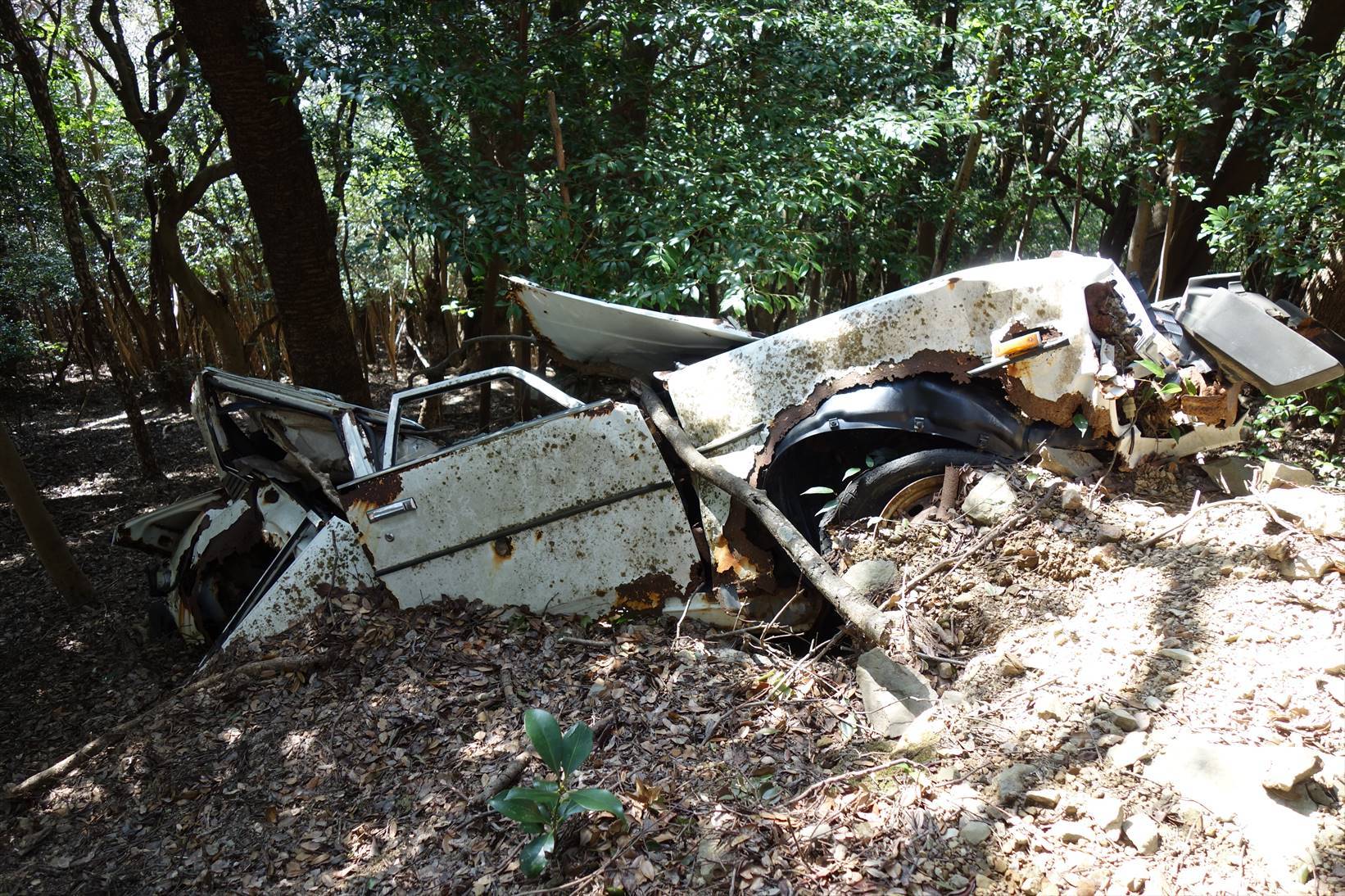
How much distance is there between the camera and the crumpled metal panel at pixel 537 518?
412 cm

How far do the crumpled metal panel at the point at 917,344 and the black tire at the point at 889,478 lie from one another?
16.2 inches

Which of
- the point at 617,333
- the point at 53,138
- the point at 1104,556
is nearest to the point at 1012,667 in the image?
the point at 1104,556

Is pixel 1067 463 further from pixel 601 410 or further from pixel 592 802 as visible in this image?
pixel 592 802

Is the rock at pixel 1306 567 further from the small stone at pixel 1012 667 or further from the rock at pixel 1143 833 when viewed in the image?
the rock at pixel 1143 833

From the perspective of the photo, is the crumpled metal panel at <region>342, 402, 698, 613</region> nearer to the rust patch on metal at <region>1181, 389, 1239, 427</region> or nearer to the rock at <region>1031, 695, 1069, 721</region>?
the rock at <region>1031, 695, 1069, 721</region>

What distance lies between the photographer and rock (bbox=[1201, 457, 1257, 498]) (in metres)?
4.09

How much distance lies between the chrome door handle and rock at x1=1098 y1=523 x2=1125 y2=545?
10.3ft

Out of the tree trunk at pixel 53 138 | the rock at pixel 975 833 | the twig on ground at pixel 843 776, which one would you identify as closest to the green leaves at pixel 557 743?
the twig on ground at pixel 843 776

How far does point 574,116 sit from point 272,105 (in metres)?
2.27

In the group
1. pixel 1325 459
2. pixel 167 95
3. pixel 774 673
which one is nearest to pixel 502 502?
pixel 774 673

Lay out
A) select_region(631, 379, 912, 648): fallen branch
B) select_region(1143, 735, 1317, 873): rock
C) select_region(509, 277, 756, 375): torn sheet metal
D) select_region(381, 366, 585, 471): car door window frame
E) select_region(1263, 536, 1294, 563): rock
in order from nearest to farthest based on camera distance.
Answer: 1. select_region(1143, 735, 1317, 873): rock
2. select_region(1263, 536, 1294, 563): rock
3. select_region(631, 379, 912, 648): fallen branch
4. select_region(381, 366, 585, 471): car door window frame
5. select_region(509, 277, 756, 375): torn sheet metal

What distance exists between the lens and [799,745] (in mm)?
3205

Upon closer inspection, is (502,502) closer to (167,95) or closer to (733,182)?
(733,182)

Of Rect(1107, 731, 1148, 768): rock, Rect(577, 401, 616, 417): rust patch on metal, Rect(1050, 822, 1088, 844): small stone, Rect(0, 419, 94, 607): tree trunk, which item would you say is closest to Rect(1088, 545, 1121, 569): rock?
Rect(1107, 731, 1148, 768): rock
